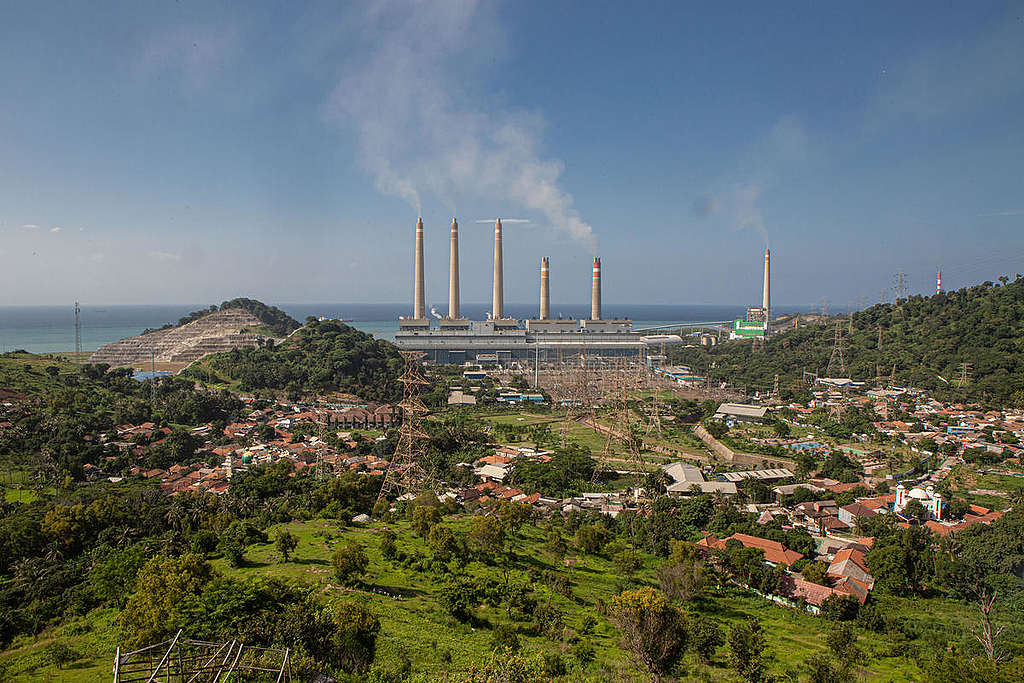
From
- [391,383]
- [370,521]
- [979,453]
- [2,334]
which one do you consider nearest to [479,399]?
[391,383]

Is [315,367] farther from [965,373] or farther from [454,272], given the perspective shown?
[965,373]

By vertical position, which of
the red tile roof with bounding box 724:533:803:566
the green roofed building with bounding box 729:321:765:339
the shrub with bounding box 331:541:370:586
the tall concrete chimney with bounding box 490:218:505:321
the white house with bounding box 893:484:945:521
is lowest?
the red tile roof with bounding box 724:533:803:566

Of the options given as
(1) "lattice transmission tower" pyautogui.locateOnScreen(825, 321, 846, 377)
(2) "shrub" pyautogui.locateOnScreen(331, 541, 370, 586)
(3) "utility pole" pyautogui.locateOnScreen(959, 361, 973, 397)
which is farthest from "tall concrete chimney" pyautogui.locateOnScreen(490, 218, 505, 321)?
(2) "shrub" pyautogui.locateOnScreen(331, 541, 370, 586)

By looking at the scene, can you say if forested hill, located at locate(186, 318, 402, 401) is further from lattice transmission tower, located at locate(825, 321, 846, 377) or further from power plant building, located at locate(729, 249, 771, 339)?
power plant building, located at locate(729, 249, 771, 339)

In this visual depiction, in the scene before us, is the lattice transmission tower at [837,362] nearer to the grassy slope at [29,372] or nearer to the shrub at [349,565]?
the shrub at [349,565]

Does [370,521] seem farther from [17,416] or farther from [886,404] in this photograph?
[886,404]
